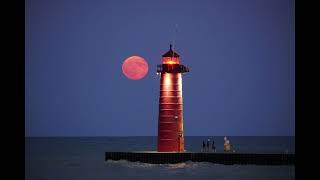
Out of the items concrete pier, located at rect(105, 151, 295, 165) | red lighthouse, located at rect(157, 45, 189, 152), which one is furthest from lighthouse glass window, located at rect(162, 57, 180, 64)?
concrete pier, located at rect(105, 151, 295, 165)

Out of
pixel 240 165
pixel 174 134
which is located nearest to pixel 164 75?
pixel 174 134

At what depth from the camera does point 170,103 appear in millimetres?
39719

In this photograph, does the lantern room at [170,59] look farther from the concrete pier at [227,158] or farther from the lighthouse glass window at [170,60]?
the concrete pier at [227,158]

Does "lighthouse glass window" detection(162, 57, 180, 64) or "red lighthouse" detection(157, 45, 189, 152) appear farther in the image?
"lighthouse glass window" detection(162, 57, 180, 64)

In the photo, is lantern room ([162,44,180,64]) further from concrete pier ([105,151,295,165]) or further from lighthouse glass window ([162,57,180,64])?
concrete pier ([105,151,295,165])

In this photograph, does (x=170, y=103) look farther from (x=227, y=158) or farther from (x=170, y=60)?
(x=227, y=158)

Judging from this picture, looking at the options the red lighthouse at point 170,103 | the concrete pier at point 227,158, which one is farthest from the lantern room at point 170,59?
the concrete pier at point 227,158

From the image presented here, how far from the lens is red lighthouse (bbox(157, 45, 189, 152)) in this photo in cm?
3978

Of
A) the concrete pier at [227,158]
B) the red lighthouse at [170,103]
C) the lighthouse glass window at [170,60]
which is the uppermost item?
the lighthouse glass window at [170,60]

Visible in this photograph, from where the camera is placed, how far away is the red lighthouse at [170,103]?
39.8m

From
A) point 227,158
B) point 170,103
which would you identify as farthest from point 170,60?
point 227,158

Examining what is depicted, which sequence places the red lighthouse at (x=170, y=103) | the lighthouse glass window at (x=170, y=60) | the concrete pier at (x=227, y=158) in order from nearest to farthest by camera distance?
the red lighthouse at (x=170, y=103), the lighthouse glass window at (x=170, y=60), the concrete pier at (x=227, y=158)
